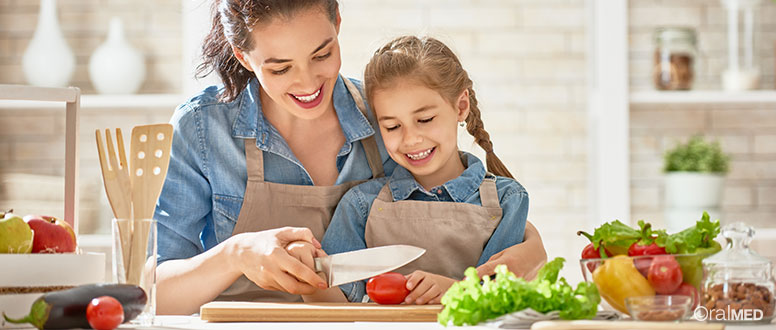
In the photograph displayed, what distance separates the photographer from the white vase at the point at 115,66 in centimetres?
378

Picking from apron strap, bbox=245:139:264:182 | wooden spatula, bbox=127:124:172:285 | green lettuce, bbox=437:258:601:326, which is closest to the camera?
green lettuce, bbox=437:258:601:326

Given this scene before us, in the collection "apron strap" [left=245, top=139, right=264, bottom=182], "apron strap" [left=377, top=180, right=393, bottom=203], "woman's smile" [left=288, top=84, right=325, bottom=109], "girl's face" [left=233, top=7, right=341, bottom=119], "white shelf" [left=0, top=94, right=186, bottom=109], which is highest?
"white shelf" [left=0, top=94, right=186, bottom=109]

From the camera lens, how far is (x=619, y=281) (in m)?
1.32

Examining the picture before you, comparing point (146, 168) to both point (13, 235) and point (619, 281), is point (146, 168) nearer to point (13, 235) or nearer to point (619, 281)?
point (13, 235)

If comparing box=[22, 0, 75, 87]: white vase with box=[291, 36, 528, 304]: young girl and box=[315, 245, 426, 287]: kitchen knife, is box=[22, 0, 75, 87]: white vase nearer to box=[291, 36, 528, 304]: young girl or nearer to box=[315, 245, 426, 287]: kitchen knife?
box=[291, 36, 528, 304]: young girl

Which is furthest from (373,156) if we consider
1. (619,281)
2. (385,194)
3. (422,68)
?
(619,281)

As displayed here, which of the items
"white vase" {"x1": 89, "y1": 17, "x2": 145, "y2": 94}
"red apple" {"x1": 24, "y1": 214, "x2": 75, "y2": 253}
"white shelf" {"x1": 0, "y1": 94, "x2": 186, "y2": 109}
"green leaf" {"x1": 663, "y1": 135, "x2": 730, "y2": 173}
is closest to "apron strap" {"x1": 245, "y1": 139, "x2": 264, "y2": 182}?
"red apple" {"x1": 24, "y1": 214, "x2": 75, "y2": 253}

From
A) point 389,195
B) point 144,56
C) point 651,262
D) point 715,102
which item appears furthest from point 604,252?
point 144,56

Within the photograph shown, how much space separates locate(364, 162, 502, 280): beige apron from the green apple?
0.83 m

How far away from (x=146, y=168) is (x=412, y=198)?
784 mm

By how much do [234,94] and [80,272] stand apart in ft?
2.63

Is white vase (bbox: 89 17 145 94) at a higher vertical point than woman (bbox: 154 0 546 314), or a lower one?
higher

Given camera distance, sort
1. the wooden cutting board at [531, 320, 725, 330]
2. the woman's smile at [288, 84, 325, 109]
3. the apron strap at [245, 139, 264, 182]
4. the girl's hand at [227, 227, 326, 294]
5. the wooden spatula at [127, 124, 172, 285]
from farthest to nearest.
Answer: the apron strap at [245, 139, 264, 182] < the woman's smile at [288, 84, 325, 109] < the girl's hand at [227, 227, 326, 294] < the wooden spatula at [127, 124, 172, 285] < the wooden cutting board at [531, 320, 725, 330]

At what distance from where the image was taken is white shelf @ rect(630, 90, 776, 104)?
3648mm
